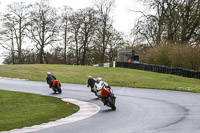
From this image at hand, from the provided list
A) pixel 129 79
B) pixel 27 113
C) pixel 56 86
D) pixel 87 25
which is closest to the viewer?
pixel 27 113

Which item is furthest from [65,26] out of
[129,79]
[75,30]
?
[129,79]

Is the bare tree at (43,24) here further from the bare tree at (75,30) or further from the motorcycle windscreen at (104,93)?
the motorcycle windscreen at (104,93)

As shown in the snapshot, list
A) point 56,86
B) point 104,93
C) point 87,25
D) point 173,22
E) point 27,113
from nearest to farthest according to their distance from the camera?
point 27,113 → point 104,93 → point 56,86 → point 173,22 → point 87,25

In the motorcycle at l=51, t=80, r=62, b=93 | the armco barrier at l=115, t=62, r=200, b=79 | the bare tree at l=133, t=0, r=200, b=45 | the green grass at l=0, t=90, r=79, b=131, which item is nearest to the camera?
the green grass at l=0, t=90, r=79, b=131

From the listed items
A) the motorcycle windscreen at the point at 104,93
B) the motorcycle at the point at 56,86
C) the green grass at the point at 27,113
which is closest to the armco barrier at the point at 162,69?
the motorcycle at the point at 56,86

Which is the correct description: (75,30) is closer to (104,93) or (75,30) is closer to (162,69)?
(162,69)

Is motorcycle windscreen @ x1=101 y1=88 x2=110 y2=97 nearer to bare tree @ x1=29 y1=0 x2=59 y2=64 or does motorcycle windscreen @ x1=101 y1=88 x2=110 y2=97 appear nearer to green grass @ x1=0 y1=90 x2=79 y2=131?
green grass @ x1=0 y1=90 x2=79 y2=131

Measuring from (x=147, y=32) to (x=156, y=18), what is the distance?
3599 mm

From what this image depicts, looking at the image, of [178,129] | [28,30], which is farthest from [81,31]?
[178,129]

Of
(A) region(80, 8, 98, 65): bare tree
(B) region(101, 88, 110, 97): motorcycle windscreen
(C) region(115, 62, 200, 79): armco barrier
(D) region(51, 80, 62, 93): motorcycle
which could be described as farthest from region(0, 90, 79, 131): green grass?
(A) region(80, 8, 98, 65): bare tree

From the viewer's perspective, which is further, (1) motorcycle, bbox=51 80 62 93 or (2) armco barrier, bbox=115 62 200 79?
(2) armco barrier, bbox=115 62 200 79

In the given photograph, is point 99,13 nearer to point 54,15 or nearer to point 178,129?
point 54,15

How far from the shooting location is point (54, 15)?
57.8 metres

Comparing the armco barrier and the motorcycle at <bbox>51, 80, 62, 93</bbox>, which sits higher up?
the armco barrier
